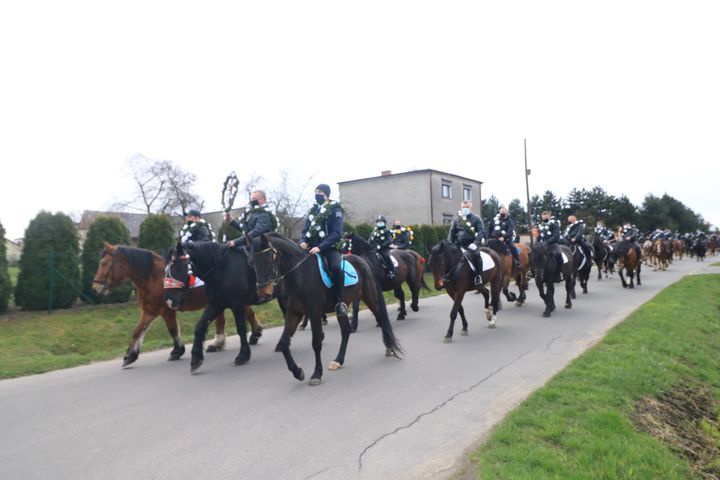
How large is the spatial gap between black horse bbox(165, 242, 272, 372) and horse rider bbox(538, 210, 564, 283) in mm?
8267

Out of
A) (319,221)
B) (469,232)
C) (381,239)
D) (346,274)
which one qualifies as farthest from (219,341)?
(469,232)

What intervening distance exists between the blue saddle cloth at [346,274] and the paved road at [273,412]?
1.31 meters

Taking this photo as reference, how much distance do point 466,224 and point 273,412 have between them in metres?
6.94

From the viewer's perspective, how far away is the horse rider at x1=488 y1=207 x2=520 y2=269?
12914mm

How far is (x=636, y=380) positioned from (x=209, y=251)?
6.48 metres

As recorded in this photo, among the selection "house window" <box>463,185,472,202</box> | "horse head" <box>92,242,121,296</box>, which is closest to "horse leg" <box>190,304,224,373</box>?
"horse head" <box>92,242,121,296</box>

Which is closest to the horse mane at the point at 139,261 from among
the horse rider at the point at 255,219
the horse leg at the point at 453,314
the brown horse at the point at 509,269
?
the horse rider at the point at 255,219

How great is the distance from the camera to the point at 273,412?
17.3ft

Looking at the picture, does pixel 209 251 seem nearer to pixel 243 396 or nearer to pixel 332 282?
pixel 332 282

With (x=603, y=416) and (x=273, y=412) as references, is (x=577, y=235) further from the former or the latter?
(x=273, y=412)

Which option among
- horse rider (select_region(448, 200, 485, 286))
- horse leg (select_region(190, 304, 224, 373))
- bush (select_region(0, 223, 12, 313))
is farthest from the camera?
bush (select_region(0, 223, 12, 313))

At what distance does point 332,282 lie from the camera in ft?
22.8

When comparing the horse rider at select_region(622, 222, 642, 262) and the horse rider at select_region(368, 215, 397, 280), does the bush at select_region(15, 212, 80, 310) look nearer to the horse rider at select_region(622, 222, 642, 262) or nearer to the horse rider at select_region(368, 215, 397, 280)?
the horse rider at select_region(368, 215, 397, 280)

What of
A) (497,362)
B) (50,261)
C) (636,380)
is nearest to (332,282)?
(497,362)
